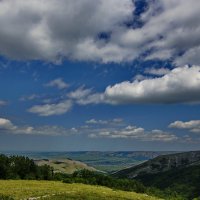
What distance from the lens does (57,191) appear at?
65.0m

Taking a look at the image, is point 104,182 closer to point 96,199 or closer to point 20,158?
point 20,158

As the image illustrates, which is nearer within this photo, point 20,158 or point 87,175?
point 20,158

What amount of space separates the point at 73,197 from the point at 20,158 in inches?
3636

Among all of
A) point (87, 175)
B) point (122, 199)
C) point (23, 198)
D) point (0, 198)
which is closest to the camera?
point (0, 198)

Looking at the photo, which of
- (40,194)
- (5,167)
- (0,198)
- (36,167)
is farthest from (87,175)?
(0,198)

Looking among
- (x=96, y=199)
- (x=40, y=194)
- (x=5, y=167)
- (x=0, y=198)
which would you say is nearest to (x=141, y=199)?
(x=96, y=199)

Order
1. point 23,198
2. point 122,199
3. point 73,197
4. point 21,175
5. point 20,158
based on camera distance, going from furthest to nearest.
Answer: point 20,158 → point 21,175 → point 122,199 → point 73,197 → point 23,198

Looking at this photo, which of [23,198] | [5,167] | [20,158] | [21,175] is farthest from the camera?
[20,158]

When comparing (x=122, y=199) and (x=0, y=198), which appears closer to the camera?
(x=0, y=198)

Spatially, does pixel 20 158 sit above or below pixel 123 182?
above

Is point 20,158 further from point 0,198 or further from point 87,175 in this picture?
point 0,198

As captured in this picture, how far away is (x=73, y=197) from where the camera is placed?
57.4m

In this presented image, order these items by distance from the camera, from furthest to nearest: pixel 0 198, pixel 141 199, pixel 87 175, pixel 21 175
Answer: pixel 87 175 → pixel 21 175 → pixel 141 199 → pixel 0 198

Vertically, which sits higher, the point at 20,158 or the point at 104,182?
the point at 20,158
